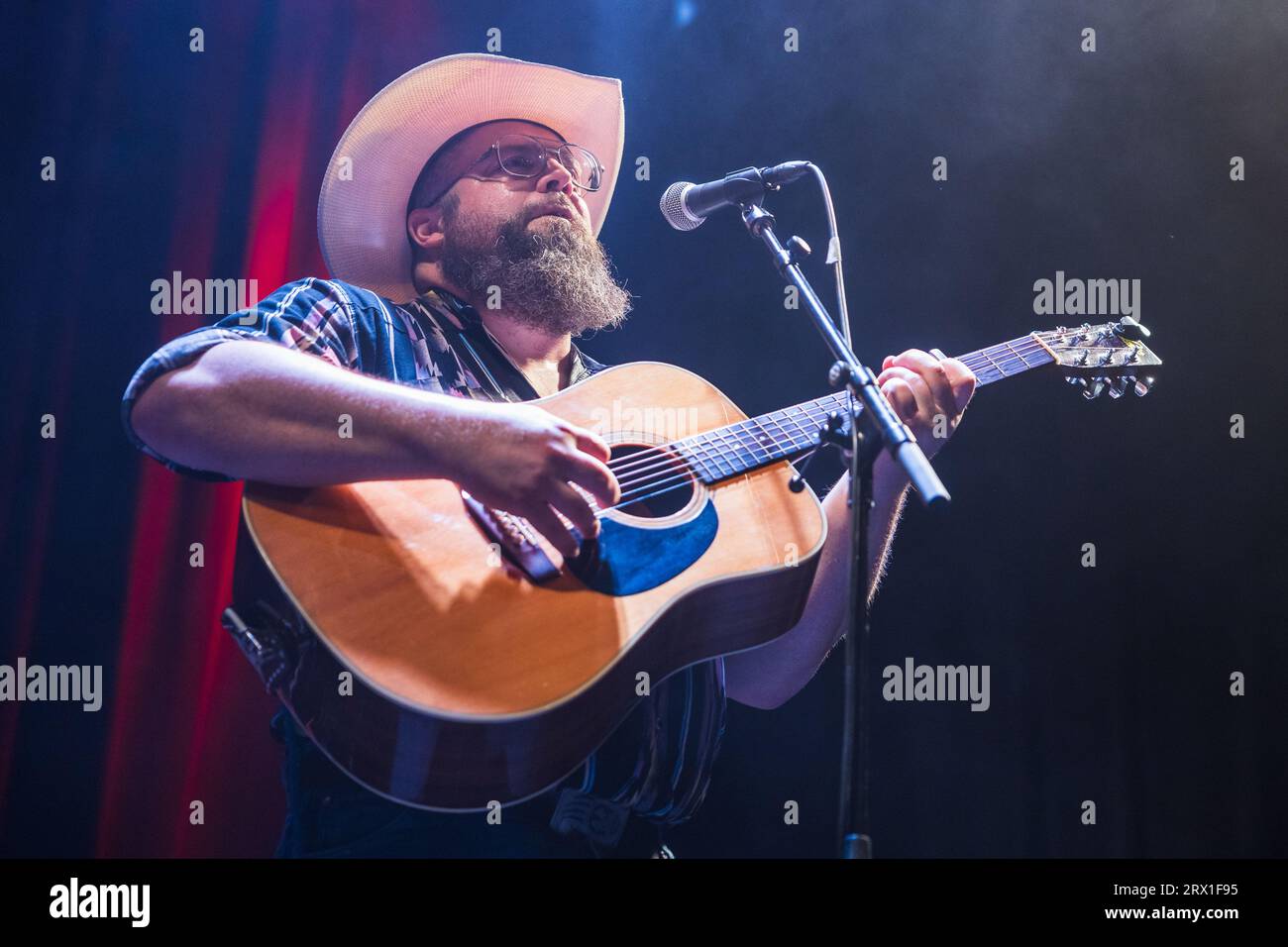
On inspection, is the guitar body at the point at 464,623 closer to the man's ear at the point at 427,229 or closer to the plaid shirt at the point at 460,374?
the plaid shirt at the point at 460,374

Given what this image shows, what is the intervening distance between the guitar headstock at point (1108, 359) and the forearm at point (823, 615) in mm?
471

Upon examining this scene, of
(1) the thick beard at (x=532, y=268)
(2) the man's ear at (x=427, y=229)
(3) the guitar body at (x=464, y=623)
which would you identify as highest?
(2) the man's ear at (x=427, y=229)

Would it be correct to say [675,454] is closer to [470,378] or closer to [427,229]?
[470,378]

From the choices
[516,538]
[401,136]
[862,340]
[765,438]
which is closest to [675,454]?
[765,438]

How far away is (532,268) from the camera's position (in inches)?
88.7

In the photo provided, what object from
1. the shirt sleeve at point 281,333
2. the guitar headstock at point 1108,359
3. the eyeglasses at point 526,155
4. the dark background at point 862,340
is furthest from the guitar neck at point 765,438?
the eyeglasses at point 526,155

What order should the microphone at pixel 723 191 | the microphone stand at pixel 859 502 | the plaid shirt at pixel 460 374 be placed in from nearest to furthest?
1. the microphone stand at pixel 859 502
2. the plaid shirt at pixel 460 374
3. the microphone at pixel 723 191

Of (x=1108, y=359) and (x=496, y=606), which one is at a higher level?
(x=1108, y=359)

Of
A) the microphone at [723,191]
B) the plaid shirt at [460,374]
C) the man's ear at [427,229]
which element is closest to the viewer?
the plaid shirt at [460,374]

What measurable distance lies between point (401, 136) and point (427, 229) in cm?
21

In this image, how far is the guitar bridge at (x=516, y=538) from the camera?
1.62 meters
